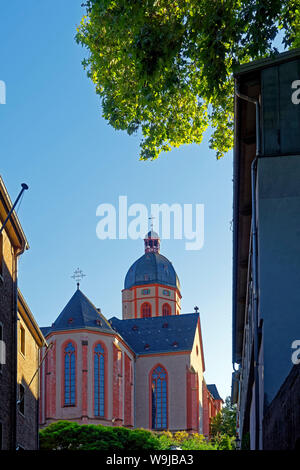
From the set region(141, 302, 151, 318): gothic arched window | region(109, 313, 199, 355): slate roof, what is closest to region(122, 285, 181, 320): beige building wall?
region(141, 302, 151, 318): gothic arched window

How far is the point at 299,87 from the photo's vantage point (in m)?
13.5

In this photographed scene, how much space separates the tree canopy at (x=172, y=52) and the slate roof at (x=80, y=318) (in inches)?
1816

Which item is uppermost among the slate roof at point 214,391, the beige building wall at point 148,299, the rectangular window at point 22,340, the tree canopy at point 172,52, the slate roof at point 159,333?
the beige building wall at point 148,299

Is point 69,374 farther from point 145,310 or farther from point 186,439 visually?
point 145,310

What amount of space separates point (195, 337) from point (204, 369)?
7.33m

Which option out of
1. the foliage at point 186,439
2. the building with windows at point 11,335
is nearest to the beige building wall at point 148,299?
the foliage at point 186,439

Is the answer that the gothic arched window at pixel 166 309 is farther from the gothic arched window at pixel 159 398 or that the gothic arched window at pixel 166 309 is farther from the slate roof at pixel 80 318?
the slate roof at pixel 80 318

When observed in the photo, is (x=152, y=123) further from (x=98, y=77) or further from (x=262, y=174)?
(x=262, y=174)

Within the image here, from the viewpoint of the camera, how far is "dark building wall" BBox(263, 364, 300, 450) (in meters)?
7.02

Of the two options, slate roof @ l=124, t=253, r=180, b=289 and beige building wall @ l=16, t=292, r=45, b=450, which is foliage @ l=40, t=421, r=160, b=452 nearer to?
beige building wall @ l=16, t=292, r=45, b=450

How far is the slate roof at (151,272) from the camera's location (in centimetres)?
9425

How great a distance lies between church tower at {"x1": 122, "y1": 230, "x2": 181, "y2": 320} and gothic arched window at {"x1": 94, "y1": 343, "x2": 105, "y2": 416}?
26.0 meters

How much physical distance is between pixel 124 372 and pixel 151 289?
84.9 ft
